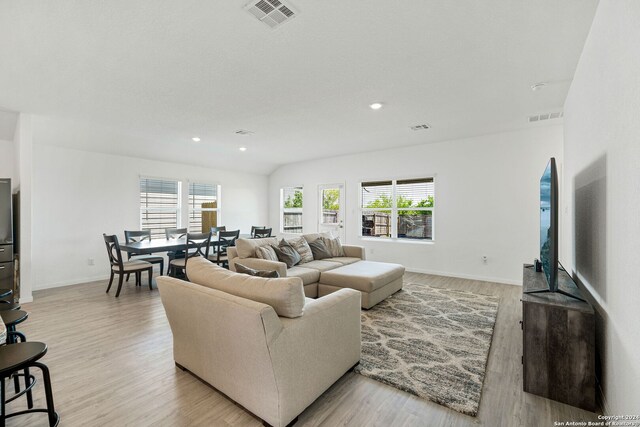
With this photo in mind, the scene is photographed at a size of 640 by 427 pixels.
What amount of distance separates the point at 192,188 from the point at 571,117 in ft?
23.2

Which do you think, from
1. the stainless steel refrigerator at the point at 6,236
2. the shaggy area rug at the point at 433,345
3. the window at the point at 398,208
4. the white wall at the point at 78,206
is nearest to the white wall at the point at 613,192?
the shaggy area rug at the point at 433,345

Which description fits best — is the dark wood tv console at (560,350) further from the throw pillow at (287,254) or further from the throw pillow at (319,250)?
the throw pillow at (319,250)

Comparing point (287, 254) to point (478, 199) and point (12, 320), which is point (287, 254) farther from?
point (478, 199)

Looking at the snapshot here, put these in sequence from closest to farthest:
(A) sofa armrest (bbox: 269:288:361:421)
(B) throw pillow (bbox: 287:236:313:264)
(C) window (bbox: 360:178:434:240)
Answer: (A) sofa armrest (bbox: 269:288:361:421) < (B) throw pillow (bbox: 287:236:313:264) < (C) window (bbox: 360:178:434:240)

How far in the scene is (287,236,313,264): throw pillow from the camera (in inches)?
178

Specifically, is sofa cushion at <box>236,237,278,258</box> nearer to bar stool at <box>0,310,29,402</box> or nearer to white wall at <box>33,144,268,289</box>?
bar stool at <box>0,310,29,402</box>

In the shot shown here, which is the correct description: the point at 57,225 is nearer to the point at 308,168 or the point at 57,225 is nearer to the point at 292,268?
the point at 292,268

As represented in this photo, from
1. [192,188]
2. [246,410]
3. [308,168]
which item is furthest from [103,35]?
[308,168]

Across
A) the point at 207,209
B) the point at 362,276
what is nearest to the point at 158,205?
the point at 207,209

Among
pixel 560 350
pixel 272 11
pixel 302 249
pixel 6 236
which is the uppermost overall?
pixel 272 11

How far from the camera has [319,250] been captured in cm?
480

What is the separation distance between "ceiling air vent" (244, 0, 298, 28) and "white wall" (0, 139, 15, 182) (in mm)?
5292

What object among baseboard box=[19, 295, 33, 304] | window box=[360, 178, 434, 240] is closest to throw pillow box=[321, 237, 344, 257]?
window box=[360, 178, 434, 240]

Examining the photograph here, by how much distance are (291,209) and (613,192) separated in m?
7.24
